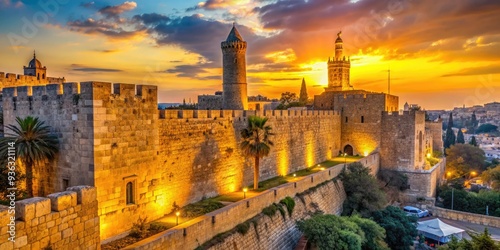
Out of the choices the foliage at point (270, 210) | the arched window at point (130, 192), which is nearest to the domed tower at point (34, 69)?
the arched window at point (130, 192)

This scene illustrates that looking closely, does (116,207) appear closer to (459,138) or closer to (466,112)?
(459,138)

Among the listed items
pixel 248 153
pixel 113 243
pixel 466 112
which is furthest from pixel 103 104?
pixel 466 112

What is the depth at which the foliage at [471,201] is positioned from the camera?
23047 mm

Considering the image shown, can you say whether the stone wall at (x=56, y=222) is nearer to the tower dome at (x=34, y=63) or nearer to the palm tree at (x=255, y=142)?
the palm tree at (x=255, y=142)

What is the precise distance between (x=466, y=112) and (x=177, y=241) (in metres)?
113

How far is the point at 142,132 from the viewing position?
980 cm

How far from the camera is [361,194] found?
18.4m

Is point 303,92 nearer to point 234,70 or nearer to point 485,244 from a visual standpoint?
point 234,70

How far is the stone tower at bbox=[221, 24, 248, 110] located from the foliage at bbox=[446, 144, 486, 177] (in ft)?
76.9

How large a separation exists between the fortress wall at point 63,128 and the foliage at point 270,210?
21.2 ft

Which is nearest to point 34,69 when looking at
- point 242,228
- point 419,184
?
point 242,228

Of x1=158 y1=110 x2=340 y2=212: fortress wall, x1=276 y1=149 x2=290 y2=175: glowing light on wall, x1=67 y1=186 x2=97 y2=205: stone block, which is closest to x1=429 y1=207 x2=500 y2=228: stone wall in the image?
x1=158 y1=110 x2=340 y2=212: fortress wall

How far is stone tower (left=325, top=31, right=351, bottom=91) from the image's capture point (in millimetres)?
38188

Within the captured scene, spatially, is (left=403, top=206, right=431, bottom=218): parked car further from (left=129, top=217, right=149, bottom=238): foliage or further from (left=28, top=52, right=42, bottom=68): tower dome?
(left=28, top=52, right=42, bottom=68): tower dome
